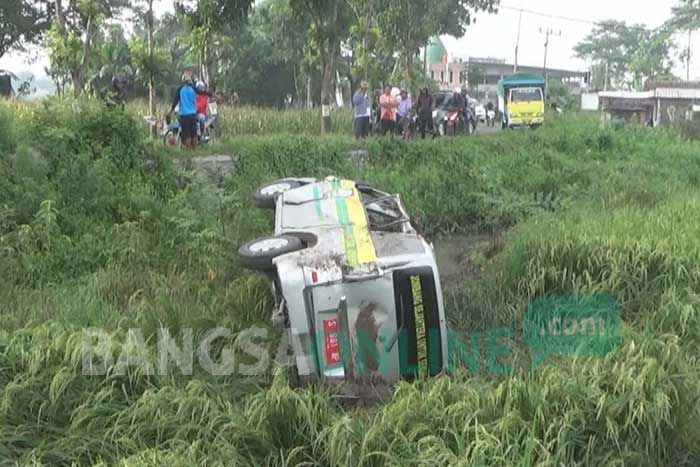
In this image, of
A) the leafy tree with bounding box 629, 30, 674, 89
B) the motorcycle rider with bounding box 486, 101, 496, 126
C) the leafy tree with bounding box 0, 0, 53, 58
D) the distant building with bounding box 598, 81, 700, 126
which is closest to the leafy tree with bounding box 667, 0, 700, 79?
the leafy tree with bounding box 629, 30, 674, 89

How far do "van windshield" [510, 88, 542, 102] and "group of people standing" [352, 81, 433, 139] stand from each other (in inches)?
450

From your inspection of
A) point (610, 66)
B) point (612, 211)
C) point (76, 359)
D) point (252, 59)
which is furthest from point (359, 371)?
point (610, 66)

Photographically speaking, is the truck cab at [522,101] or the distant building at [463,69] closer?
the truck cab at [522,101]

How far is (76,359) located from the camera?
14.0ft

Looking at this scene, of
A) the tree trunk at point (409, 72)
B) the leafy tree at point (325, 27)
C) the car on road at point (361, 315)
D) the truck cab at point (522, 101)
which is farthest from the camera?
the truck cab at point (522, 101)

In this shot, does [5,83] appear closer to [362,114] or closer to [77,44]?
[77,44]

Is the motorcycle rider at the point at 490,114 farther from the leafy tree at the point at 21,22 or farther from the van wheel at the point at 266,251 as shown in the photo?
the van wheel at the point at 266,251

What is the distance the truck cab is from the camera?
27578mm

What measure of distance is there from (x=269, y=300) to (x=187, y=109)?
643 centimetres

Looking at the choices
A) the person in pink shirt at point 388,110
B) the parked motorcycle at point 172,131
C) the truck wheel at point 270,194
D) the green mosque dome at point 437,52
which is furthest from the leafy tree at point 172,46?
the green mosque dome at point 437,52

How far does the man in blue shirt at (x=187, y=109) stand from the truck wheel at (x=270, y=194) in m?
3.74

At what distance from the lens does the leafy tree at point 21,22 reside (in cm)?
2881

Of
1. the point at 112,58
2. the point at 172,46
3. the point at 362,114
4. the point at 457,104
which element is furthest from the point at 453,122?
the point at 172,46

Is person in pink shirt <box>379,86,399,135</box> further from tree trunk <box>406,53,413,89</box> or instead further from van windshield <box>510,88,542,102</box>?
van windshield <box>510,88,542,102</box>
